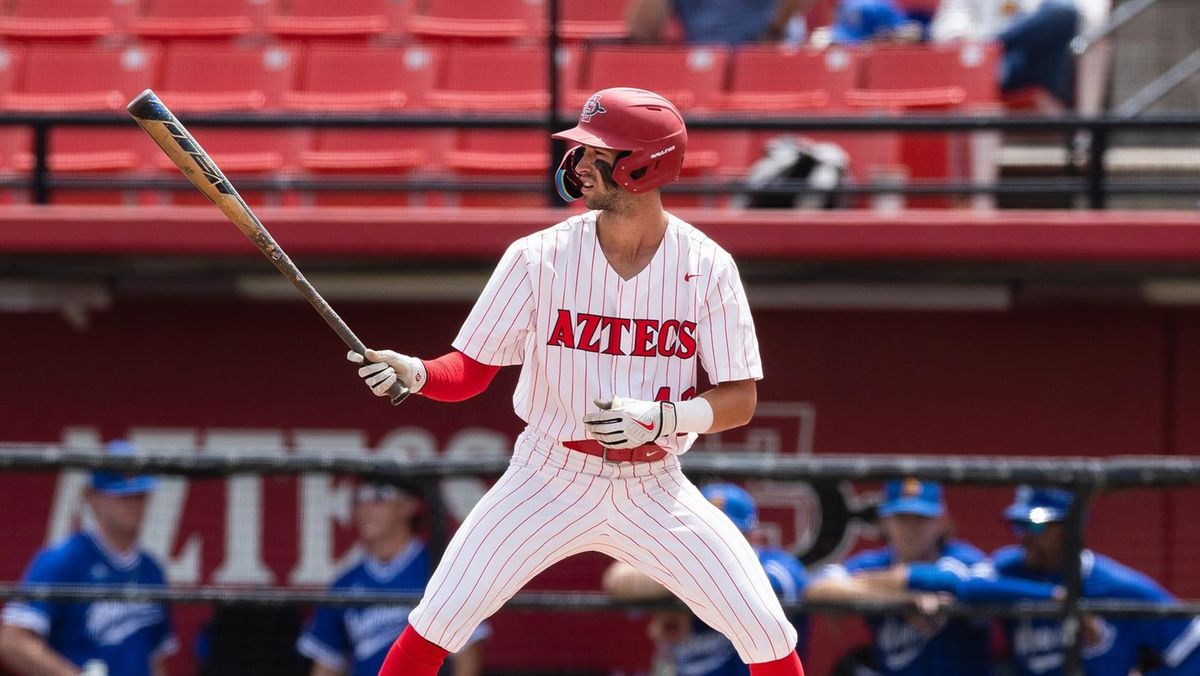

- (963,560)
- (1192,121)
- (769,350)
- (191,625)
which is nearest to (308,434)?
(191,625)

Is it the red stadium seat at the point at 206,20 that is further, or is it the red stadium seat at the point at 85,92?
the red stadium seat at the point at 206,20

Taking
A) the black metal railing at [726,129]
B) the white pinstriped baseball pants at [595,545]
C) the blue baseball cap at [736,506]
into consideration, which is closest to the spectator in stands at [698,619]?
the blue baseball cap at [736,506]

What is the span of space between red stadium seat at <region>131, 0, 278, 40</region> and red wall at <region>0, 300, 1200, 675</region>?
6.79 feet

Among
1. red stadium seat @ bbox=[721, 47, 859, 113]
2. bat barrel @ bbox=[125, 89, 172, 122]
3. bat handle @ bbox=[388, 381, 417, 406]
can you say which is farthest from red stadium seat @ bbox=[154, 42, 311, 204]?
bat handle @ bbox=[388, 381, 417, 406]

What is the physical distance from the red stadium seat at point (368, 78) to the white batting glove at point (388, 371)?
401 centimetres

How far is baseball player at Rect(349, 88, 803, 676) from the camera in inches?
130

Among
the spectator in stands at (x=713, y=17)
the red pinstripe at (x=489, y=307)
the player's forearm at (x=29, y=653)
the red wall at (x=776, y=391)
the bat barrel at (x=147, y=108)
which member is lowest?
the player's forearm at (x=29, y=653)

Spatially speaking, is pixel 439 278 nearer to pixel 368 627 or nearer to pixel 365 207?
pixel 365 207

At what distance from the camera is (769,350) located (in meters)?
6.14

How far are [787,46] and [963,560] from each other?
8.56 feet

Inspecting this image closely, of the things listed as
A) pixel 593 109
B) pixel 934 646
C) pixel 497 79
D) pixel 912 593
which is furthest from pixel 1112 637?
pixel 497 79

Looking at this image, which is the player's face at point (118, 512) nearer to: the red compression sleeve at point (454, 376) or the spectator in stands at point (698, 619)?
the spectator in stands at point (698, 619)

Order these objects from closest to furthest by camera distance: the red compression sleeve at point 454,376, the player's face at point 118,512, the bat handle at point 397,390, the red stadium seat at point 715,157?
the bat handle at point 397,390
the red compression sleeve at point 454,376
the player's face at point 118,512
the red stadium seat at point 715,157

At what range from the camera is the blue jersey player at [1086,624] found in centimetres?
490
